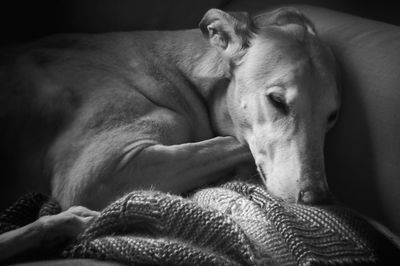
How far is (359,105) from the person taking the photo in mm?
1457

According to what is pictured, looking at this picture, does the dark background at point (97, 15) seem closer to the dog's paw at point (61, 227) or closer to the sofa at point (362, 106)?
the sofa at point (362, 106)

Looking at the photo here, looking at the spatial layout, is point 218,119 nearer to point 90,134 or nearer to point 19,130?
point 90,134

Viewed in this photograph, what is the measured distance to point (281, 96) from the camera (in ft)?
4.62

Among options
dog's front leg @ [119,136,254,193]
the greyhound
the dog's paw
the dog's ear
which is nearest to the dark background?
the greyhound

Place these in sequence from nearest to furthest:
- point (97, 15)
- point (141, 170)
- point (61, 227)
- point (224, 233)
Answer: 1. point (224, 233)
2. point (61, 227)
3. point (141, 170)
4. point (97, 15)

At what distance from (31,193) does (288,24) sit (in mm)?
933

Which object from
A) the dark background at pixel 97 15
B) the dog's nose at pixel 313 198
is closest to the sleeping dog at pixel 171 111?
the dog's nose at pixel 313 198

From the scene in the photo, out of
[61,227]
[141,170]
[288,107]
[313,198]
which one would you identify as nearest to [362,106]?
[288,107]

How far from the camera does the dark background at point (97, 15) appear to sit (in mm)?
1673

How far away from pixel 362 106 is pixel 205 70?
50 centimetres

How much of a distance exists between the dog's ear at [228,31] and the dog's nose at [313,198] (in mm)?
516

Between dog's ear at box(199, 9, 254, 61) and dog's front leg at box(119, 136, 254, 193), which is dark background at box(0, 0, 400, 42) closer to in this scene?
dog's ear at box(199, 9, 254, 61)

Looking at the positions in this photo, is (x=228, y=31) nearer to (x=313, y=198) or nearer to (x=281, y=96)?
(x=281, y=96)

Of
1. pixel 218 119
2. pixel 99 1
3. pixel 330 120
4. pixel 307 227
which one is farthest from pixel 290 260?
pixel 99 1
